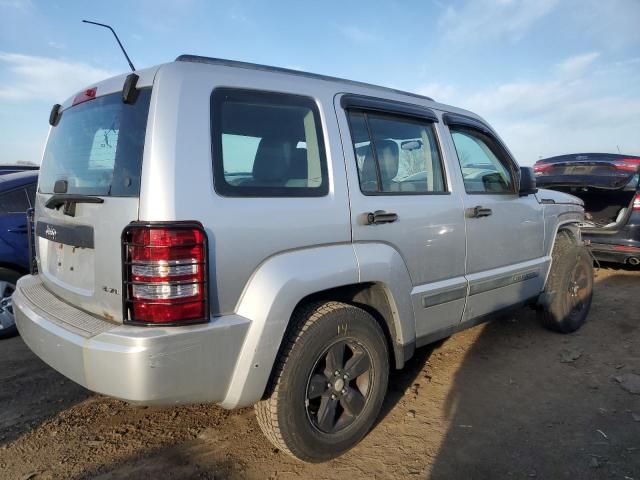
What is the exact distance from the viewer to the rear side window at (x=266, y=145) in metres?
2.08

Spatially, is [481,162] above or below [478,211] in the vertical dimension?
above

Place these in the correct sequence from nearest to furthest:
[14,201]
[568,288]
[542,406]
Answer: [542,406] → [568,288] → [14,201]

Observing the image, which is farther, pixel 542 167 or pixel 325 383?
pixel 542 167

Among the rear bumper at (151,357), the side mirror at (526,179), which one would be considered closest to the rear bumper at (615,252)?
the side mirror at (526,179)

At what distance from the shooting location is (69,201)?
225 centimetres

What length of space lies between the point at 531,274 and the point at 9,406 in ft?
12.8

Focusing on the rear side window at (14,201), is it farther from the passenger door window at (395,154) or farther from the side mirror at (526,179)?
the side mirror at (526,179)

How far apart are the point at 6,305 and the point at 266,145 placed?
347 cm

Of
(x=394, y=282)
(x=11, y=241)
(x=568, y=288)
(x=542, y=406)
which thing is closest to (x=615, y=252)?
(x=568, y=288)

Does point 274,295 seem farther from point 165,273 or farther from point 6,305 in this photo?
point 6,305

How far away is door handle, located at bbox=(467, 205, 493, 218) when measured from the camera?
3.19 metres

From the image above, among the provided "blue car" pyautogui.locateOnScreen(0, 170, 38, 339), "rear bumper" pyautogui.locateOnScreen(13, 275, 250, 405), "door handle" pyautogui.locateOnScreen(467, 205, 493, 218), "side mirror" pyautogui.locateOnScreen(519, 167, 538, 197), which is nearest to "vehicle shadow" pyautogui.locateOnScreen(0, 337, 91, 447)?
"blue car" pyautogui.locateOnScreen(0, 170, 38, 339)

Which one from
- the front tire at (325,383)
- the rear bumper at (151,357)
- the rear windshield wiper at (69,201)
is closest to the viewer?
the rear bumper at (151,357)

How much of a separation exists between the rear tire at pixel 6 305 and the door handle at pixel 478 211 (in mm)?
4075
